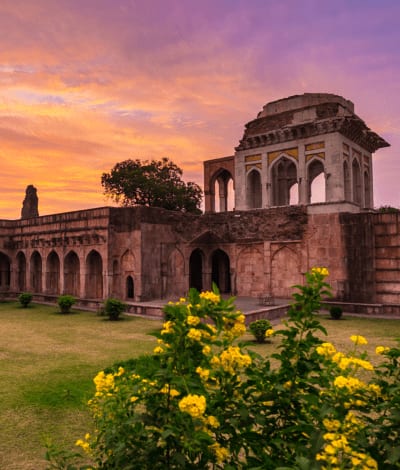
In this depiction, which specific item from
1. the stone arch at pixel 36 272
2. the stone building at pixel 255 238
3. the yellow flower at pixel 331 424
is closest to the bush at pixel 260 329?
the stone building at pixel 255 238

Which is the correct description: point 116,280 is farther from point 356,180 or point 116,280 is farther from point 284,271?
point 356,180

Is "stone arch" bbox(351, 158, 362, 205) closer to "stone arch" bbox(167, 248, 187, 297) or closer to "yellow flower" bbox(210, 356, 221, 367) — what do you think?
"stone arch" bbox(167, 248, 187, 297)

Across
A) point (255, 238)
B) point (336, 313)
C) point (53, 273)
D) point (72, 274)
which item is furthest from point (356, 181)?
point (53, 273)

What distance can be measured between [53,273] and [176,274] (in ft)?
32.6

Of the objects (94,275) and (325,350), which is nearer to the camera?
(325,350)

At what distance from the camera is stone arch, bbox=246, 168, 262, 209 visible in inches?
1257

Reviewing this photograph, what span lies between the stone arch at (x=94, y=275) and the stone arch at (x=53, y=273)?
4.56m

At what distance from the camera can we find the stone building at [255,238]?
19484 millimetres

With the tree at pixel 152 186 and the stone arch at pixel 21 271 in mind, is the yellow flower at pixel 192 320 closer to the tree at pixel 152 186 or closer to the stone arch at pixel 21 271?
the stone arch at pixel 21 271

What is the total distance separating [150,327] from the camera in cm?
1518

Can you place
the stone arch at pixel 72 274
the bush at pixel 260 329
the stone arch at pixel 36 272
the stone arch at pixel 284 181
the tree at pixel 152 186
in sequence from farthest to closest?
the tree at pixel 152 186 < the stone arch at pixel 284 181 < the stone arch at pixel 36 272 < the stone arch at pixel 72 274 < the bush at pixel 260 329

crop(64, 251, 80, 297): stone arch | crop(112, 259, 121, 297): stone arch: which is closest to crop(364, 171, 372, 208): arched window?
crop(112, 259, 121, 297): stone arch

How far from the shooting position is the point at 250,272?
23.2m

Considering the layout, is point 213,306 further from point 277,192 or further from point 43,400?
point 277,192
